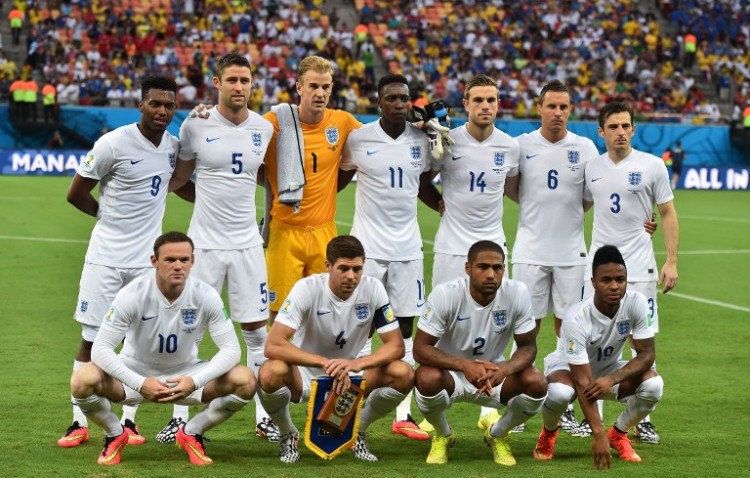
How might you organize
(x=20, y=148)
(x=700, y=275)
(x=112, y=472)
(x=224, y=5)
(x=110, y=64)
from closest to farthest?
1. (x=112, y=472)
2. (x=700, y=275)
3. (x=20, y=148)
4. (x=110, y=64)
5. (x=224, y=5)

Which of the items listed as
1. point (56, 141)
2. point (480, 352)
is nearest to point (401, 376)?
point (480, 352)

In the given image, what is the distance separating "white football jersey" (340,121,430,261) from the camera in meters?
8.53

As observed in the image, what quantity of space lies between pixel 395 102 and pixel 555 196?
140 cm

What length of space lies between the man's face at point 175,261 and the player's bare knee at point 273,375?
755mm

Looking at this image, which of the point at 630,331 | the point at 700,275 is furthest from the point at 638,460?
the point at 700,275

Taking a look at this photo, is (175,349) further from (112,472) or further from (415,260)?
(415,260)

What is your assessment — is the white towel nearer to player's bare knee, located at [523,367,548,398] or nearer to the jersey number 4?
the jersey number 4

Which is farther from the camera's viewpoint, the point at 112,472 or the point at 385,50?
the point at 385,50

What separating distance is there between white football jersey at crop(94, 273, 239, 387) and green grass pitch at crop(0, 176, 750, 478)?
650mm

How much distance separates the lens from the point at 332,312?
7.55 meters

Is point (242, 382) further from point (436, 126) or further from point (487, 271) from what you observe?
point (436, 126)

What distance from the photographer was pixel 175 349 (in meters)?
7.41

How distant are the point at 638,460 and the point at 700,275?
10197 mm

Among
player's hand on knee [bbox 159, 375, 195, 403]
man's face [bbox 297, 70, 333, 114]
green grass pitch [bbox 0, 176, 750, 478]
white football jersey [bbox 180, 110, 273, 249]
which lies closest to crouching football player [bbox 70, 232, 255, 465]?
player's hand on knee [bbox 159, 375, 195, 403]
